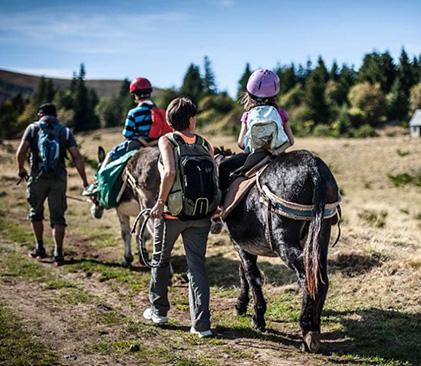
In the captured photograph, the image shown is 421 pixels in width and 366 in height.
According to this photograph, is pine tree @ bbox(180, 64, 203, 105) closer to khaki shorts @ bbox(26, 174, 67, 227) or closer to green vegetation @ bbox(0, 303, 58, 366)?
khaki shorts @ bbox(26, 174, 67, 227)

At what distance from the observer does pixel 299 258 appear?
15.3 ft

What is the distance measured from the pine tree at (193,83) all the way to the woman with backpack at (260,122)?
261 feet

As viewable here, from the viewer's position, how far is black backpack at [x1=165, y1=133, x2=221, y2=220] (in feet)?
16.6

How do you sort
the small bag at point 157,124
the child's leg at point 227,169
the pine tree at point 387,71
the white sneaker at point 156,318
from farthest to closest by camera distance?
the pine tree at point 387,71 < the small bag at point 157,124 < the child's leg at point 227,169 < the white sneaker at point 156,318

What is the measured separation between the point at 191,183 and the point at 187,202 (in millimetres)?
202

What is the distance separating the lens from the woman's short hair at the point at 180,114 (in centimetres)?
→ 525

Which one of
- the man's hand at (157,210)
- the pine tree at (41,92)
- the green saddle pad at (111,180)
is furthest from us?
the pine tree at (41,92)

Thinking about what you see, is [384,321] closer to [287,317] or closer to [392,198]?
[287,317]

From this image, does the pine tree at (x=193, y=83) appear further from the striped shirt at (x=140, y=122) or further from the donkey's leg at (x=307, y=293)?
the donkey's leg at (x=307, y=293)

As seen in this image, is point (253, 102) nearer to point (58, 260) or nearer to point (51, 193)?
point (51, 193)

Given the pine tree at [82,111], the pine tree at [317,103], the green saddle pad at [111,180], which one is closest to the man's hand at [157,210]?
the green saddle pad at [111,180]

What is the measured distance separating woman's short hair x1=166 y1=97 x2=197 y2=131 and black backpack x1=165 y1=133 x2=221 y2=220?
0.51 ft

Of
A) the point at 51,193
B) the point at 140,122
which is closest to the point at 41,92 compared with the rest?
the point at 51,193

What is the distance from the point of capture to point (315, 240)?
4.50m
